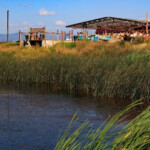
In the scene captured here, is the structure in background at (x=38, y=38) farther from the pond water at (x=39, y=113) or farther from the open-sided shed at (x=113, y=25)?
the pond water at (x=39, y=113)

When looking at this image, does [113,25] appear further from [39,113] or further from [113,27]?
[39,113]

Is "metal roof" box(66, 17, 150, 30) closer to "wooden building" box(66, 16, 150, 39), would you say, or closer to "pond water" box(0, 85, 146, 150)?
"wooden building" box(66, 16, 150, 39)

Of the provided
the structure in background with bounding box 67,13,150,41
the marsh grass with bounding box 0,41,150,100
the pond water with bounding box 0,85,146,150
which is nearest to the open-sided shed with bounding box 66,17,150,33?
the structure in background with bounding box 67,13,150,41

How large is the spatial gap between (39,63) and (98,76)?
475 cm

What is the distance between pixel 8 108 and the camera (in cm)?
1240

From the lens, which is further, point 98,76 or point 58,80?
point 58,80

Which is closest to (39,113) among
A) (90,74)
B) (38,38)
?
(90,74)

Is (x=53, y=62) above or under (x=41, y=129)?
above

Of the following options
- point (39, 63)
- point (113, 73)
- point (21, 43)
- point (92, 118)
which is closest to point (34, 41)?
point (21, 43)

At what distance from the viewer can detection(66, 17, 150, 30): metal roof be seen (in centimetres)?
3931

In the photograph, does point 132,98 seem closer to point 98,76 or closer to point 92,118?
point 98,76

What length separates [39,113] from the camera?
11.6 metres

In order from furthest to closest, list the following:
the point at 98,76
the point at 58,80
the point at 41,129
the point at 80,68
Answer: the point at 58,80
the point at 80,68
the point at 98,76
the point at 41,129

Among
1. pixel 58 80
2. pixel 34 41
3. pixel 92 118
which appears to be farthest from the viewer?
pixel 34 41
